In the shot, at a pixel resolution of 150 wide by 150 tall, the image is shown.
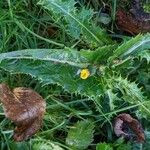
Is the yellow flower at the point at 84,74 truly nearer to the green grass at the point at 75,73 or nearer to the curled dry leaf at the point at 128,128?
the green grass at the point at 75,73

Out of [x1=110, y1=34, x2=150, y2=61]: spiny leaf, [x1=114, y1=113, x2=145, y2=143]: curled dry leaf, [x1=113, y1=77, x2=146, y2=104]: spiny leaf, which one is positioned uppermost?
[x1=110, y1=34, x2=150, y2=61]: spiny leaf

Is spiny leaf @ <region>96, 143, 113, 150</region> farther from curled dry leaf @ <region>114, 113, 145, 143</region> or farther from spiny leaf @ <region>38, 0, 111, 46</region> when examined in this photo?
spiny leaf @ <region>38, 0, 111, 46</region>

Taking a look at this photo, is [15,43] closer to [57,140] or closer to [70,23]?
[70,23]

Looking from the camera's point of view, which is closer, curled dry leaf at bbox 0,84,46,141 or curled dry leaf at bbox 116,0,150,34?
curled dry leaf at bbox 0,84,46,141

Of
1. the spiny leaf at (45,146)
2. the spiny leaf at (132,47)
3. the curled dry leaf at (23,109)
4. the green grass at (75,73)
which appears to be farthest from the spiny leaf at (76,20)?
the spiny leaf at (45,146)

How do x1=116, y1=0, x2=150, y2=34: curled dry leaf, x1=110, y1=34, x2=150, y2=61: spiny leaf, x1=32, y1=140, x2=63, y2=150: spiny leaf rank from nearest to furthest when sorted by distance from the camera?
1. x1=110, y1=34, x2=150, y2=61: spiny leaf
2. x1=32, y1=140, x2=63, y2=150: spiny leaf
3. x1=116, y1=0, x2=150, y2=34: curled dry leaf

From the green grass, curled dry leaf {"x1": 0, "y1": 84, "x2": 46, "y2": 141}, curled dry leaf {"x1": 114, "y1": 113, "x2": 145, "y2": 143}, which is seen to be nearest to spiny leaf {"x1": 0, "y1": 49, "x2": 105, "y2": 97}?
the green grass

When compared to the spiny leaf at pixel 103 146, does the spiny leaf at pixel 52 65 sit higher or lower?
higher
